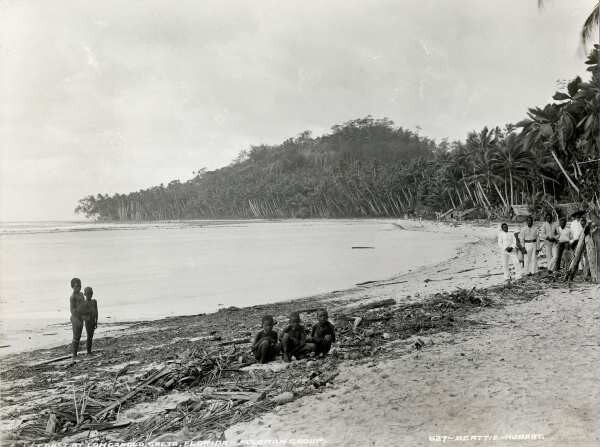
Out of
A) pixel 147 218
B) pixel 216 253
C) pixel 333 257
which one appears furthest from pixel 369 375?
pixel 147 218

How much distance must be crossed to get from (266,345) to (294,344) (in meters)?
0.36

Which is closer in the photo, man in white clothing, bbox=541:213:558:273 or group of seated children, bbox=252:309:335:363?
group of seated children, bbox=252:309:335:363

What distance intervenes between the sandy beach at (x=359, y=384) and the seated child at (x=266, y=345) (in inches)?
5.1

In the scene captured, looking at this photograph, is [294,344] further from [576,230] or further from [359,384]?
[576,230]

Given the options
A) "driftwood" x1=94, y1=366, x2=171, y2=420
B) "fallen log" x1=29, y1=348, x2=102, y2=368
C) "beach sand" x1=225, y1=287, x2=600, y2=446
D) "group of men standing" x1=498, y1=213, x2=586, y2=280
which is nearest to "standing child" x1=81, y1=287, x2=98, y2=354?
"fallen log" x1=29, y1=348, x2=102, y2=368

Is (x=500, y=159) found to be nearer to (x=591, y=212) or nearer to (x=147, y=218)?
(x=591, y=212)

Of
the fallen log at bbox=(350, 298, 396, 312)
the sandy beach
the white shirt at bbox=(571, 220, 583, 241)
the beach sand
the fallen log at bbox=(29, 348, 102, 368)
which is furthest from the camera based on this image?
the white shirt at bbox=(571, 220, 583, 241)

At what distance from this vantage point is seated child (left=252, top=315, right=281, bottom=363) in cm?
611

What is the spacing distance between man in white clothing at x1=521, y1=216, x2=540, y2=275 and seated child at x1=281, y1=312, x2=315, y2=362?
7.14m

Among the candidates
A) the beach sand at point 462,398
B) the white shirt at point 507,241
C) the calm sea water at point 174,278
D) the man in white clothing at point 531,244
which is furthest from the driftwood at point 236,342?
the man in white clothing at point 531,244

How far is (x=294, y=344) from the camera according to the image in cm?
616

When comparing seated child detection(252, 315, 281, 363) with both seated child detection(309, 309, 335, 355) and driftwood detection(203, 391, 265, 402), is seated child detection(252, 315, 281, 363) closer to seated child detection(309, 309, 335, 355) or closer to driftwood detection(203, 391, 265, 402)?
seated child detection(309, 309, 335, 355)

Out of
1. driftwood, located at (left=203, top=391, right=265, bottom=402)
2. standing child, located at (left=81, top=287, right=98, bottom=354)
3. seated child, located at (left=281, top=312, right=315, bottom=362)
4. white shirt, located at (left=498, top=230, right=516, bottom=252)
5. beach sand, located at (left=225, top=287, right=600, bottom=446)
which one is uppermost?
white shirt, located at (left=498, top=230, right=516, bottom=252)

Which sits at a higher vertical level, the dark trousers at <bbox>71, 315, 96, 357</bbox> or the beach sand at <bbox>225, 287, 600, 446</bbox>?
the dark trousers at <bbox>71, 315, 96, 357</bbox>
